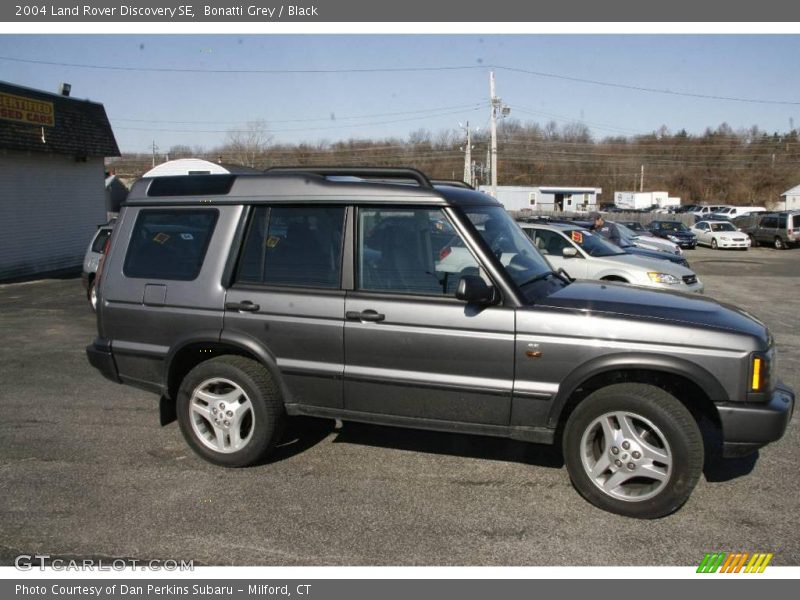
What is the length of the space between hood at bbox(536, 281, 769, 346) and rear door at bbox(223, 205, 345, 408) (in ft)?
4.47

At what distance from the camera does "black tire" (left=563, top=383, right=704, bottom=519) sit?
12.4ft

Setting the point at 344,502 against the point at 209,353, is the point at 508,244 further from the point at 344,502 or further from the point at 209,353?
the point at 209,353

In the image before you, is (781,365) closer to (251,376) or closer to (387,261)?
(387,261)

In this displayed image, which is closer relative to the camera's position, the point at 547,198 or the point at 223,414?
the point at 223,414

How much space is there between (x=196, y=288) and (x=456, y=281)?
183cm

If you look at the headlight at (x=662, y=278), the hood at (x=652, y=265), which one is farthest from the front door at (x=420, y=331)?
the hood at (x=652, y=265)

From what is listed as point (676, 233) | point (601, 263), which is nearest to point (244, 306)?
point (601, 263)

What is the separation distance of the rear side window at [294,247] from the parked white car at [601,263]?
21.3ft

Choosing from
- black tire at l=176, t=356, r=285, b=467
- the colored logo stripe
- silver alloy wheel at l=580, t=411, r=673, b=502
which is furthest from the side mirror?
the colored logo stripe

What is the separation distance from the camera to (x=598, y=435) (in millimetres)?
4078

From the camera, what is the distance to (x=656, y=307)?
13.4 ft

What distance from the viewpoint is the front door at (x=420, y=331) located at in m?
4.02

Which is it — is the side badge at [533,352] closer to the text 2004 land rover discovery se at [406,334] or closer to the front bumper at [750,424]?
the text 2004 land rover discovery se at [406,334]

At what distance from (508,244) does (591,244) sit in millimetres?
7909
